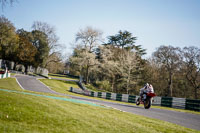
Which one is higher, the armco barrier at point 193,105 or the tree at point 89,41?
the tree at point 89,41

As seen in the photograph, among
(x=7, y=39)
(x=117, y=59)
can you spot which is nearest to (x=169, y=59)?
(x=117, y=59)

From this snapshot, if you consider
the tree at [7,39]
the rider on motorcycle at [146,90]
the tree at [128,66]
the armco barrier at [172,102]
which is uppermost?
the tree at [7,39]

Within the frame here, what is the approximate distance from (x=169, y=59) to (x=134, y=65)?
1070 cm

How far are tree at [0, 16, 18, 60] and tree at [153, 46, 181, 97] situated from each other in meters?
37.3

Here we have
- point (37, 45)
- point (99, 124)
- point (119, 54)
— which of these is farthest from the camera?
point (37, 45)

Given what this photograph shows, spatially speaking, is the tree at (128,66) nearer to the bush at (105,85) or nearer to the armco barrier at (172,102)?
the bush at (105,85)

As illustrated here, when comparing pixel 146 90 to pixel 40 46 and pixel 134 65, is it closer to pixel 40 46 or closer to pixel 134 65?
pixel 134 65

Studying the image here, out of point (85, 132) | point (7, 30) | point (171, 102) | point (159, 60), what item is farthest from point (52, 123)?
point (7, 30)

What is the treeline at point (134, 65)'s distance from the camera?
40.3 meters

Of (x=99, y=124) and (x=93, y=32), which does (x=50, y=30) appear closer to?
(x=93, y=32)

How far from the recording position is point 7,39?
2000 inches

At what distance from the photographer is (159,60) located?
44.0m

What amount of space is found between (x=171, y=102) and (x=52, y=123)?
2224 cm

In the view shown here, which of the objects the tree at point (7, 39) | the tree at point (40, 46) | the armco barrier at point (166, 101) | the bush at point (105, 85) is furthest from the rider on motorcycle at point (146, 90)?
the tree at point (40, 46)
